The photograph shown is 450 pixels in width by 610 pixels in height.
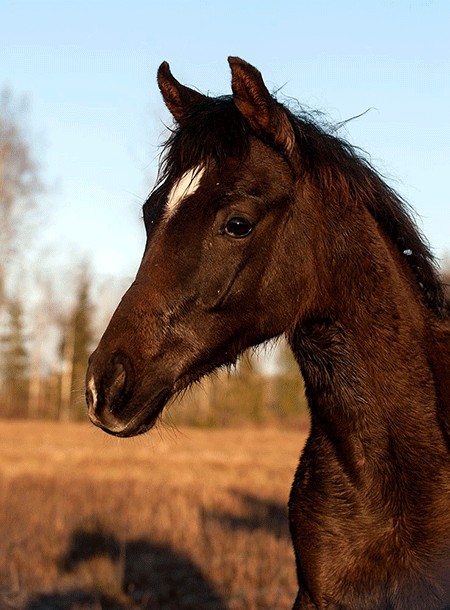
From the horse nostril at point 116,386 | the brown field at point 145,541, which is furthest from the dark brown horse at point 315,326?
the brown field at point 145,541

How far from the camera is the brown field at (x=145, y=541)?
6.75m

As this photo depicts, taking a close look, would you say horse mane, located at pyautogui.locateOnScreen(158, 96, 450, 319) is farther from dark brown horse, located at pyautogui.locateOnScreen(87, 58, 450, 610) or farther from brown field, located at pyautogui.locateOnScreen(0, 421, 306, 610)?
brown field, located at pyautogui.locateOnScreen(0, 421, 306, 610)

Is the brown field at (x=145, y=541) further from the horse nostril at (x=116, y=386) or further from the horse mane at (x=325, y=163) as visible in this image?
the horse mane at (x=325, y=163)

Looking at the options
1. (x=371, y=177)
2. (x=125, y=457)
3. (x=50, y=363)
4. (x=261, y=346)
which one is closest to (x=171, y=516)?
(x=261, y=346)

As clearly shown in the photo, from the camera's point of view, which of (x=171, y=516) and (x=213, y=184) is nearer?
(x=213, y=184)

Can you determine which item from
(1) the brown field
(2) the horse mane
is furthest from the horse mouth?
(2) the horse mane

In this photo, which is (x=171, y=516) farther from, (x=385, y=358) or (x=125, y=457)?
(x=125, y=457)

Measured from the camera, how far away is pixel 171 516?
34.0 ft

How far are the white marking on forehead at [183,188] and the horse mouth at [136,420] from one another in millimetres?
785

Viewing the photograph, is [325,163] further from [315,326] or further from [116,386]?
[116,386]

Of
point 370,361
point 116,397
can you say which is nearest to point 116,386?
point 116,397

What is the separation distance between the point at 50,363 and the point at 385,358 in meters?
66.6

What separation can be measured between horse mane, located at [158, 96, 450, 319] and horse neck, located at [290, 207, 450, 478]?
125 mm

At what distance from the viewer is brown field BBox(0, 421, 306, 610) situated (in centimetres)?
675
